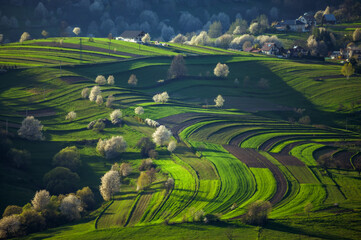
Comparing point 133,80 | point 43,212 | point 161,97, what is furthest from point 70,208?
point 133,80

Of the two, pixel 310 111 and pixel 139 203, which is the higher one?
pixel 310 111

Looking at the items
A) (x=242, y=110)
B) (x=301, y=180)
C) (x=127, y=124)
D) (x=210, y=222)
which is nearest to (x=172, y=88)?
(x=242, y=110)

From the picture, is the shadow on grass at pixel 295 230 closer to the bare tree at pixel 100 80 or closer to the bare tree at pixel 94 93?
the bare tree at pixel 94 93

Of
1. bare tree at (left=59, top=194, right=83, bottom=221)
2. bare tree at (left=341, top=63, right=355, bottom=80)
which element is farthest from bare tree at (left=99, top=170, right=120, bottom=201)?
bare tree at (left=341, top=63, right=355, bottom=80)

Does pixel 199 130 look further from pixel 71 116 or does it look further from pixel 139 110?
pixel 71 116

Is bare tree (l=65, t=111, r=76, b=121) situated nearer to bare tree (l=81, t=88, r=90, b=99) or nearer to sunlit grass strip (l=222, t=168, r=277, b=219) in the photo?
bare tree (l=81, t=88, r=90, b=99)

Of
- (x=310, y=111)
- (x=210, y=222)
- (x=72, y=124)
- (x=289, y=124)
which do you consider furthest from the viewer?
(x=310, y=111)

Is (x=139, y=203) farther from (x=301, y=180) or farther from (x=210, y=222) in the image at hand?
(x=301, y=180)

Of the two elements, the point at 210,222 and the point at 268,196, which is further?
the point at 268,196
